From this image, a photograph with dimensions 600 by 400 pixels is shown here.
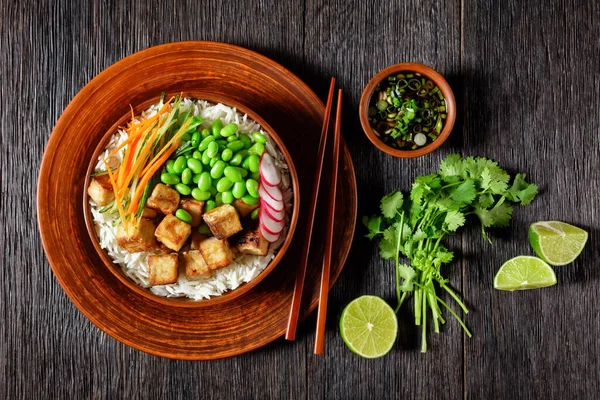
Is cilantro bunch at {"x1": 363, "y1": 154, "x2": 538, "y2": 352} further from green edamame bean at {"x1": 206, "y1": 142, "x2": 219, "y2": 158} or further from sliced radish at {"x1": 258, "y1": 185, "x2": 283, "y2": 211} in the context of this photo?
green edamame bean at {"x1": 206, "y1": 142, "x2": 219, "y2": 158}

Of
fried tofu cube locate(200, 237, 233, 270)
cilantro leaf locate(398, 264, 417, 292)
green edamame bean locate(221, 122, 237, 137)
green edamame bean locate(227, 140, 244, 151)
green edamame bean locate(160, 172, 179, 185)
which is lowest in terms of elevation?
cilantro leaf locate(398, 264, 417, 292)

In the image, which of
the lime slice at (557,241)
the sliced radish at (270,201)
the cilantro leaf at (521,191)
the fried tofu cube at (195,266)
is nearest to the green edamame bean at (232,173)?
the sliced radish at (270,201)

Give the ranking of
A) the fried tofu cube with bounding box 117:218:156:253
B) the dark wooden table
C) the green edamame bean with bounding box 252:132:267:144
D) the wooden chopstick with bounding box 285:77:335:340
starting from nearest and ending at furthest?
the fried tofu cube with bounding box 117:218:156:253, the green edamame bean with bounding box 252:132:267:144, the wooden chopstick with bounding box 285:77:335:340, the dark wooden table

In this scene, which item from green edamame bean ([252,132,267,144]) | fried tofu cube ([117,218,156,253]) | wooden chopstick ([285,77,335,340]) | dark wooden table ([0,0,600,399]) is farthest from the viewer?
dark wooden table ([0,0,600,399])

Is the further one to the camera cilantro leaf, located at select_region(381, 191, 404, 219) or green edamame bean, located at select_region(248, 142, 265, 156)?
cilantro leaf, located at select_region(381, 191, 404, 219)

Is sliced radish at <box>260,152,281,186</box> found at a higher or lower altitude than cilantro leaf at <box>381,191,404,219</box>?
higher

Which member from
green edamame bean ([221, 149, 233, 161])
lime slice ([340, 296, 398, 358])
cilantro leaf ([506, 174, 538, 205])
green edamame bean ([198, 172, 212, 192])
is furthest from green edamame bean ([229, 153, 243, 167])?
cilantro leaf ([506, 174, 538, 205])

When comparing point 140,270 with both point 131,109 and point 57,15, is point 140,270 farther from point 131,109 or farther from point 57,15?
point 57,15

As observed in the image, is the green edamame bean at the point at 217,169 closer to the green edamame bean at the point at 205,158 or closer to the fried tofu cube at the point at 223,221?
the green edamame bean at the point at 205,158
